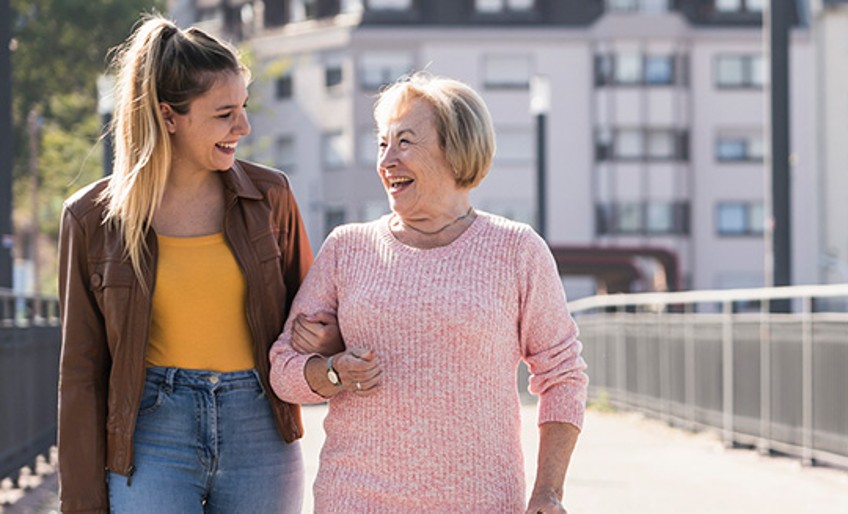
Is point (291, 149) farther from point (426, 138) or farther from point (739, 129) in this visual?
point (426, 138)

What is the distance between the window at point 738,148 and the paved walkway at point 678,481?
4630cm

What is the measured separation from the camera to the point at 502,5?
63.2m

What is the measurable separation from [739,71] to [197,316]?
197ft

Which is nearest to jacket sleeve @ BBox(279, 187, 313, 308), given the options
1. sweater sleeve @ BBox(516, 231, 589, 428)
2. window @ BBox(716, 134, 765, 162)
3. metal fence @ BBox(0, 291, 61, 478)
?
sweater sleeve @ BBox(516, 231, 589, 428)

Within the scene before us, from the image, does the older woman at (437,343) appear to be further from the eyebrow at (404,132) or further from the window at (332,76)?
the window at (332,76)

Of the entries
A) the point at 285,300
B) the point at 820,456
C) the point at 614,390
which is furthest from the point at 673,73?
the point at 285,300

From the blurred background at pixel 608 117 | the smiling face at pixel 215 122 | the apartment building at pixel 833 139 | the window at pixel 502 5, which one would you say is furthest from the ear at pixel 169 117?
the window at pixel 502 5

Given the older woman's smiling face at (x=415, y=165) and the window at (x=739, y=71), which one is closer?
the older woman's smiling face at (x=415, y=165)

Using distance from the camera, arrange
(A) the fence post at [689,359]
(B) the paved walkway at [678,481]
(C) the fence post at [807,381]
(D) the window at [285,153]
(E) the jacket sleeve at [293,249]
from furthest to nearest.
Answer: (D) the window at [285,153] → (A) the fence post at [689,359] → (C) the fence post at [807,381] → (B) the paved walkway at [678,481] → (E) the jacket sleeve at [293,249]

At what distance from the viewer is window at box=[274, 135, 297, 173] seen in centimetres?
6494

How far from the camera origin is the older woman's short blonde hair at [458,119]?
4.53 metres

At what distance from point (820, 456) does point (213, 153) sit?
397 inches

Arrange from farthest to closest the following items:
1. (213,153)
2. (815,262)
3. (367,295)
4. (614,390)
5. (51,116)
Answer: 1. (815,262)
2. (51,116)
3. (614,390)
4. (213,153)
5. (367,295)

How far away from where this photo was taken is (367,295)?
4516 millimetres
